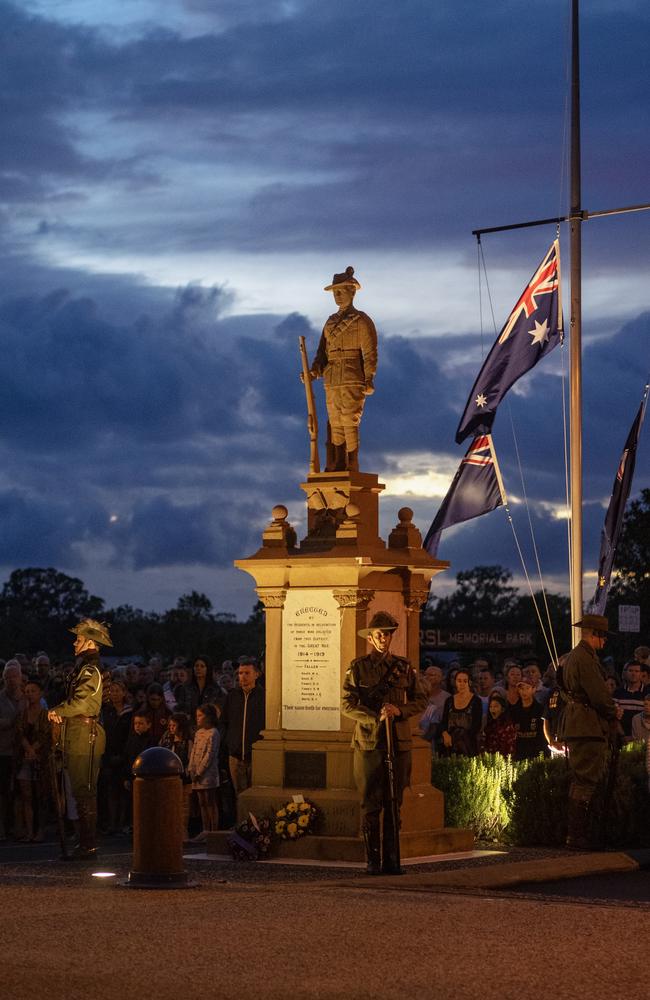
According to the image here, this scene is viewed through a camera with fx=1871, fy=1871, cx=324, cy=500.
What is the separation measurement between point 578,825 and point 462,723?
282 cm

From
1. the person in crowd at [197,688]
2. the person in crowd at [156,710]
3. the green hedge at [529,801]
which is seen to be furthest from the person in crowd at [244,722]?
the person in crowd at [197,688]

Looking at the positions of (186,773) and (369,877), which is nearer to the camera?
(369,877)

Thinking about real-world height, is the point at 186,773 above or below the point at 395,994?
above

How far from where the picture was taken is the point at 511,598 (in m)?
114

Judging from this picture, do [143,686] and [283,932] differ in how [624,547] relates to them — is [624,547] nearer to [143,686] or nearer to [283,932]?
[143,686]

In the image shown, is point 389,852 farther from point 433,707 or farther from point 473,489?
point 473,489

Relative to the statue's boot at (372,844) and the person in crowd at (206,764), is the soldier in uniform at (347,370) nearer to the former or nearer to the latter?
the person in crowd at (206,764)

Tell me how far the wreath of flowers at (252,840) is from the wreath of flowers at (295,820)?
0.33ft

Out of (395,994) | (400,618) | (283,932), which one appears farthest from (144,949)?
(400,618)

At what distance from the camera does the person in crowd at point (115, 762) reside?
760 inches

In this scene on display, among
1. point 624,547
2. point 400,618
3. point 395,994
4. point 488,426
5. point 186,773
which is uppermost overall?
point 624,547

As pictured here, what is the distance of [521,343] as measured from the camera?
68.6 ft

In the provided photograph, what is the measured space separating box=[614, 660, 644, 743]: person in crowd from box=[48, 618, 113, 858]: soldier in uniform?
5.77 metres

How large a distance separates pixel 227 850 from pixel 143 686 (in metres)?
6.67
